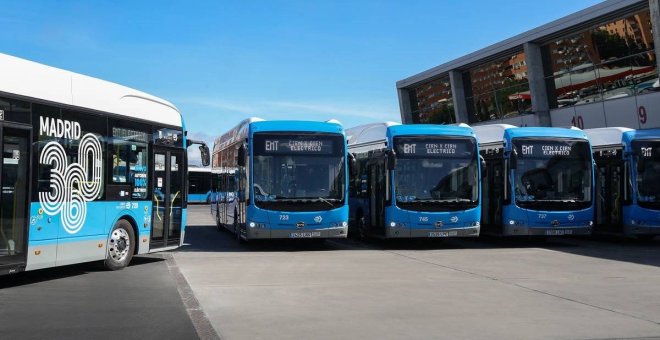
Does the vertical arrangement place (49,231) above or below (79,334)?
above

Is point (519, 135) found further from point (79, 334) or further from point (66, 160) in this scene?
point (79, 334)

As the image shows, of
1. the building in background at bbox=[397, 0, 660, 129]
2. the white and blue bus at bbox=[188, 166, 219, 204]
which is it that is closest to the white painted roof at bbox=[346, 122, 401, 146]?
the building in background at bbox=[397, 0, 660, 129]

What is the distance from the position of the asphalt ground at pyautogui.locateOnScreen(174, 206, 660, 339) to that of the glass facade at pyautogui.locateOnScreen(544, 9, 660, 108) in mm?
13995

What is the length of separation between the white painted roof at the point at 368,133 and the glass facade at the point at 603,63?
14290 mm

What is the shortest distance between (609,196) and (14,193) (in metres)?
17.3

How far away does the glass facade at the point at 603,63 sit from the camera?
2888cm

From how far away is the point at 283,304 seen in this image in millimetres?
9016

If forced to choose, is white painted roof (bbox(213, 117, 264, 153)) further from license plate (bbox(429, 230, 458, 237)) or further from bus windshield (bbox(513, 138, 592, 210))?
bus windshield (bbox(513, 138, 592, 210))

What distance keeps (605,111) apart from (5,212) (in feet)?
94.3

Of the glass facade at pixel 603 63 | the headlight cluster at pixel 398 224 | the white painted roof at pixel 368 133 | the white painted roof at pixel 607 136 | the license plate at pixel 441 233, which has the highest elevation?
the glass facade at pixel 603 63

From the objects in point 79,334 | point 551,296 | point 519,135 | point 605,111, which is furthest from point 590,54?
point 79,334

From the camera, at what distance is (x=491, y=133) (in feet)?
67.6

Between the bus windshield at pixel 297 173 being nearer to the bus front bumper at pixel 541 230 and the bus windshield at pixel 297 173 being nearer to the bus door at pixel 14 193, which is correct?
the bus front bumper at pixel 541 230

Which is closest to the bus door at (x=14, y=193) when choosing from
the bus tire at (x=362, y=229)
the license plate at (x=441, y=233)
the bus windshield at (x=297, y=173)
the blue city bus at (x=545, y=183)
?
the bus windshield at (x=297, y=173)
